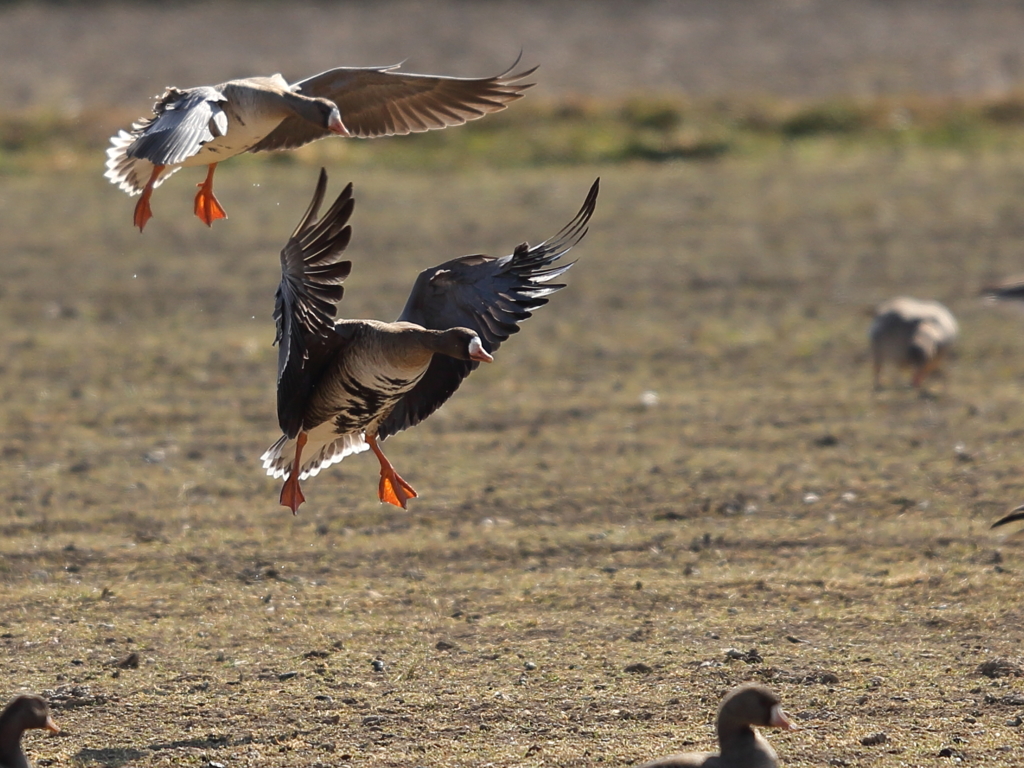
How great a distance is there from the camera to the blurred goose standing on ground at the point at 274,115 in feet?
20.0

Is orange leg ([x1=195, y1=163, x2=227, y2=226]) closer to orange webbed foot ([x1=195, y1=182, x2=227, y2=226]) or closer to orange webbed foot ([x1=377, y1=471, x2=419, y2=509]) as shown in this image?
orange webbed foot ([x1=195, y1=182, x2=227, y2=226])

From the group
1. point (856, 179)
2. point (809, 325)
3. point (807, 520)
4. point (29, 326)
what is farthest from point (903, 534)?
point (856, 179)

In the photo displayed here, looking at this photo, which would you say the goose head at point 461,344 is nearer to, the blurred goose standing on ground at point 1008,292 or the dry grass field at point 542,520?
the dry grass field at point 542,520

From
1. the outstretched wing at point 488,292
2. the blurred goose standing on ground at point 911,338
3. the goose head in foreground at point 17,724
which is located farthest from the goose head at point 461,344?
the blurred goose standing on ground at point 911,338

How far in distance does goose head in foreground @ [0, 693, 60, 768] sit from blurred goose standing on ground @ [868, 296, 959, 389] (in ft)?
27.3

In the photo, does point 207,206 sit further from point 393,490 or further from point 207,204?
point 393,490

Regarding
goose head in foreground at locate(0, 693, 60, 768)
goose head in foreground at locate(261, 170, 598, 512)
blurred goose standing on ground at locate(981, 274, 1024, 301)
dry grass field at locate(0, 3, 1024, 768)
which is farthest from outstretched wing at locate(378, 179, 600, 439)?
blurred goose standing on ground at locate(981, 274, 1024, 301)

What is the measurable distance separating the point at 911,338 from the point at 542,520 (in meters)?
4.45

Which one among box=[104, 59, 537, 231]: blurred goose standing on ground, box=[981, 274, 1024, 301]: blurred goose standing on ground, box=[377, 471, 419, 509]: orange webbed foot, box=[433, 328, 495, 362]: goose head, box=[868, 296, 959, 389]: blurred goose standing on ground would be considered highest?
box=[104, 59, 537, 231]: blurred goose standing on ground

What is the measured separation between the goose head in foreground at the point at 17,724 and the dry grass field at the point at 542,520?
0.57 meters

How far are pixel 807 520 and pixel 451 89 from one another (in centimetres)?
343

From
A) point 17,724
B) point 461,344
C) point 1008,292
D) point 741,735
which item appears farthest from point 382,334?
point 1008,292

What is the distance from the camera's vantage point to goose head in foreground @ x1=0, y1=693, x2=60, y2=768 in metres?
5.25

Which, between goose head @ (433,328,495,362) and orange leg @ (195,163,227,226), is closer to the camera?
goose head @ (433,328,495,362)
